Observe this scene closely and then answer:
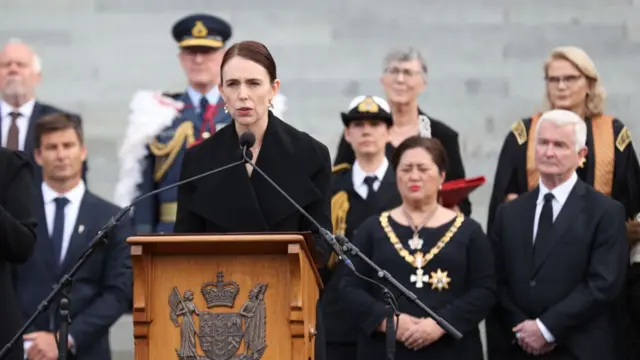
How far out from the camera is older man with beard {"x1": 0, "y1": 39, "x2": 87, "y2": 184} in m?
8.66

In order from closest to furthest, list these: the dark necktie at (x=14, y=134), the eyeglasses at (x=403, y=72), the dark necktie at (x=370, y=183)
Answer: the dark necktie at (x=370, y=183)
the eyeglasses at (x=403, y=72)
the dark necktie at (x=14, y=134)

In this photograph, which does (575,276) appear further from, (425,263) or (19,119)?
(19,119)

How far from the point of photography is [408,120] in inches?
331

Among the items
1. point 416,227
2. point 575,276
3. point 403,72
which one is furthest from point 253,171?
point 403,72

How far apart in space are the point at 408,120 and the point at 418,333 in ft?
5.70

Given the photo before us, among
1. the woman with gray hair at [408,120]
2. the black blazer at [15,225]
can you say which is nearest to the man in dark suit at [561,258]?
the woman with gray hair at [408,120]

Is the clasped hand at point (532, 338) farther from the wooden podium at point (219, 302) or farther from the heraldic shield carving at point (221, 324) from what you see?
the heraldic shield carving at point (221, 324)

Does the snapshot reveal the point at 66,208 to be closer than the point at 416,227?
No

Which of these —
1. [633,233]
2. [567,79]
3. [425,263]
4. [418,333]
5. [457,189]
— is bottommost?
[418,333]

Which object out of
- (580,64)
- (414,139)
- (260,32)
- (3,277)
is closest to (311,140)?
(3,277)

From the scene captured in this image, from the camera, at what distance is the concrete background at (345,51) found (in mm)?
10016

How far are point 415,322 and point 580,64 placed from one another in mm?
1853

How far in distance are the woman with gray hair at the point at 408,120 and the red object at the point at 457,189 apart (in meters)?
0.19

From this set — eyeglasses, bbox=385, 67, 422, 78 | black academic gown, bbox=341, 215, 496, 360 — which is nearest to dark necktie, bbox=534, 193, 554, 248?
black academic gown, bbox=341, 215, 496, 360
